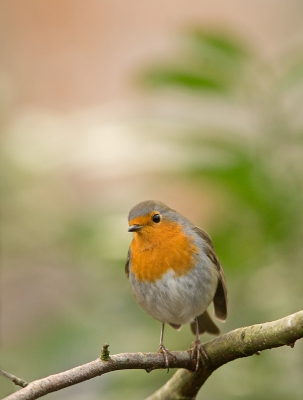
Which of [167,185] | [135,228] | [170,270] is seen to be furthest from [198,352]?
[167,185]

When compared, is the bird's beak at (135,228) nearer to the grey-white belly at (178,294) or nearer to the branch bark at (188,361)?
the grey-white belly at (178,294)

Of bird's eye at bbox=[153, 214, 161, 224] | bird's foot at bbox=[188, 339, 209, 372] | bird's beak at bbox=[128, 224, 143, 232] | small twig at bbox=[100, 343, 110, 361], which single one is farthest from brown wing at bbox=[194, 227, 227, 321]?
small twig at bbox=[100, 343, 110, 361]

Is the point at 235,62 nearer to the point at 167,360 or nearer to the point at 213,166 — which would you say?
the point at 213,166

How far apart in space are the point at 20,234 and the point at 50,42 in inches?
250

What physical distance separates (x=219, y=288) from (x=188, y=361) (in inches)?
36.5

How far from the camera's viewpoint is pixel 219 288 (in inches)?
133

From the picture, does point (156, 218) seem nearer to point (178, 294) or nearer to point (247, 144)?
point (178, 294)

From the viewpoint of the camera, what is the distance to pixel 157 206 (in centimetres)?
337

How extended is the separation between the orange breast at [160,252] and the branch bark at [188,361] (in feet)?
2.11

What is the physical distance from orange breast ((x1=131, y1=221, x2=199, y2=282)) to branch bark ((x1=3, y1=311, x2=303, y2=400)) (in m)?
0.64

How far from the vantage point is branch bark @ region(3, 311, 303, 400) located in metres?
1.88

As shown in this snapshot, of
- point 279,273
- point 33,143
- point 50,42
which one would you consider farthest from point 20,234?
point 50,42

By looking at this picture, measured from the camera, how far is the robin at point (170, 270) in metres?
3.14

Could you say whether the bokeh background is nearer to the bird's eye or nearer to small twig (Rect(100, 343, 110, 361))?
the bird's eye
